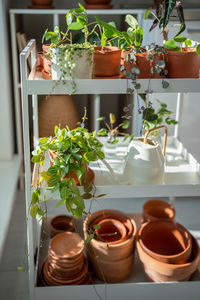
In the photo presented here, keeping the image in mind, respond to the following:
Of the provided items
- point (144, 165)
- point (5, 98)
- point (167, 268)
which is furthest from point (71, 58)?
point (5, 98)

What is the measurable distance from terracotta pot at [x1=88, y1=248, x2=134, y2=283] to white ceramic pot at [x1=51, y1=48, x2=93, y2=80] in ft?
2.40

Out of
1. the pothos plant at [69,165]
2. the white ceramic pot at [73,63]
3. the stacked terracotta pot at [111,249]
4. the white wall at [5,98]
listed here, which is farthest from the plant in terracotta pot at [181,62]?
the white wall at [5,98]

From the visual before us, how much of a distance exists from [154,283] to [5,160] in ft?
5.36

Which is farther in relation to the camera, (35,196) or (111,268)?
(111,268)

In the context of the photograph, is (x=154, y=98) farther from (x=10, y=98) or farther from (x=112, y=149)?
(x=10, y=98)

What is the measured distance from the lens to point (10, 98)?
2.58m

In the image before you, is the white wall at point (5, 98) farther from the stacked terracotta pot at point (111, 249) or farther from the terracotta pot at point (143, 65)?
the terracotta pot at point (143, 65)

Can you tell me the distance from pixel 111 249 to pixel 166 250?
0.30 metres

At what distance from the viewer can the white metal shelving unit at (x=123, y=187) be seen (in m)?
1.12

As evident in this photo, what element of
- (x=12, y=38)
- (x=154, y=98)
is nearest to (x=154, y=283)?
(x=154, y=98)

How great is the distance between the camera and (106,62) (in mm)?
1152

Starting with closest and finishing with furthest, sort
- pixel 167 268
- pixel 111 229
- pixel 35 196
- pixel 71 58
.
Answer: pixel 71 58 → pixel 35 196 → pixel 167 268 → pixel 111 229

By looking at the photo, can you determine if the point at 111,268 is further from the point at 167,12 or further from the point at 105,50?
the point at 167,12

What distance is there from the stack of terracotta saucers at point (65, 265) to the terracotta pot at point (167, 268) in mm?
246
